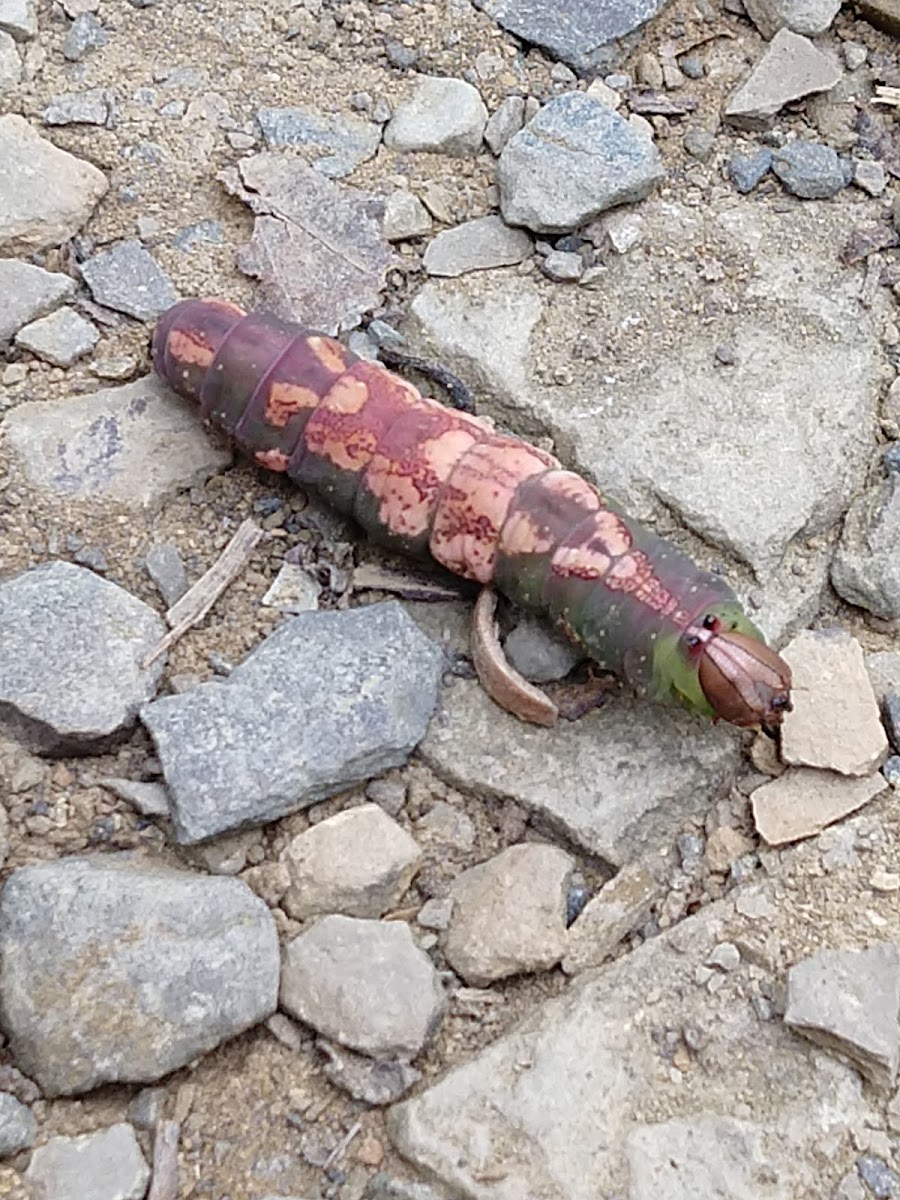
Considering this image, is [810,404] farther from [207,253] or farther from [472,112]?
[207,253]

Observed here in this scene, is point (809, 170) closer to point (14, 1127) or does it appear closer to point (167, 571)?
point (167, 571)

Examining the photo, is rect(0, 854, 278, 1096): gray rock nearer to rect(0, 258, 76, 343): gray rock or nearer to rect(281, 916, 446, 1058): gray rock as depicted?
rect(281, 916, 446, 1058): gray rock

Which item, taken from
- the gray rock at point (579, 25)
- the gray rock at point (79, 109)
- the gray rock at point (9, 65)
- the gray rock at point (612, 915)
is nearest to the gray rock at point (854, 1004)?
the gray rock at point (612, 915)

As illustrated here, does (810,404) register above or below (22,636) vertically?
above

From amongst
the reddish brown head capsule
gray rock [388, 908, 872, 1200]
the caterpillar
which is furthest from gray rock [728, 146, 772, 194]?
gray rock [388, 908, 872, 1200]

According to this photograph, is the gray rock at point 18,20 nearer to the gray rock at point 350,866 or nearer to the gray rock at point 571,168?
the gray rock at point 571,168

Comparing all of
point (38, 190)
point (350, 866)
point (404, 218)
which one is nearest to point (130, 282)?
point (38, 190)

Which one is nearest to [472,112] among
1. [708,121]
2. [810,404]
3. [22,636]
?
[708,121]
